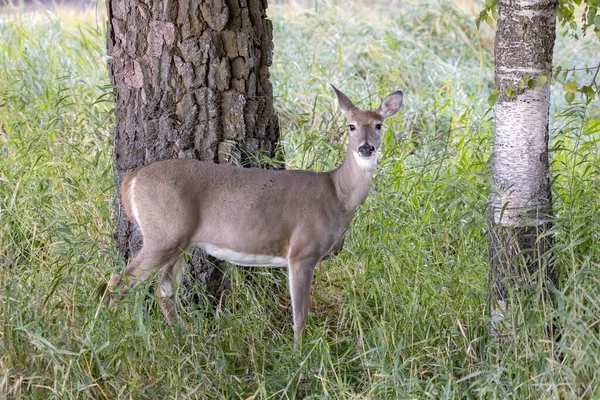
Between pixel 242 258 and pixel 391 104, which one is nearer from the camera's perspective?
pixel 242 258

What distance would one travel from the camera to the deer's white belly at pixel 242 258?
14.1 ft

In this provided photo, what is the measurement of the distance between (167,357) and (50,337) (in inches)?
17.3

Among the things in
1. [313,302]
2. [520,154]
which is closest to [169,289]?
[313,302]

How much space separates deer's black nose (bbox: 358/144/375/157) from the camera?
4.41 metres

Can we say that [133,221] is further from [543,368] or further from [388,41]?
[388,41]

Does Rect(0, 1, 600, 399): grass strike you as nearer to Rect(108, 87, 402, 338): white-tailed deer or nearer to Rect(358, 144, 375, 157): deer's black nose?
Rect(108, 87, 402, 338): white-tailed deer

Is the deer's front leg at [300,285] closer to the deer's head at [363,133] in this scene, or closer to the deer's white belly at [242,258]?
the deer's white belly at [242,258]

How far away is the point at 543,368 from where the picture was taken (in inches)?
131

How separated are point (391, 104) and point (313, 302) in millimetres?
1084

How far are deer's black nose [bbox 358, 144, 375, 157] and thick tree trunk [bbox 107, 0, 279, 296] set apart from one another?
54 cm

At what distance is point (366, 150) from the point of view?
14.5 feet

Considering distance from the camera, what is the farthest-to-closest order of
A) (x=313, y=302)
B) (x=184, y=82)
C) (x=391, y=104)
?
(x=391, y=104)
(x=313, y=302)
(x=184, y=82)

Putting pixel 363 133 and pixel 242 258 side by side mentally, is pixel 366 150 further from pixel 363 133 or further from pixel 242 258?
pixel 242 258

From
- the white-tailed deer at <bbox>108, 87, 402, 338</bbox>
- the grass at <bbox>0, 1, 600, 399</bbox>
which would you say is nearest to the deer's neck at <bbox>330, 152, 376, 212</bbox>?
the white-tailed deer at <bbox>108, 87, 402, 338</bbox>
